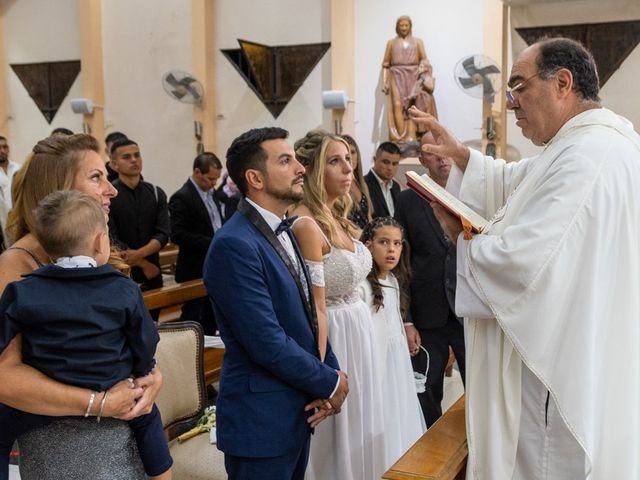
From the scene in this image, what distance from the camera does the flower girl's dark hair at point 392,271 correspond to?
3.72m

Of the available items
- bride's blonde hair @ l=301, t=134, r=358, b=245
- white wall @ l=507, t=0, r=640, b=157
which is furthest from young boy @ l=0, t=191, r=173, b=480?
white wall @ l=507, t=0, r=640, b=157

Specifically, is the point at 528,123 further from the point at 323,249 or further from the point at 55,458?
the point at 55,458

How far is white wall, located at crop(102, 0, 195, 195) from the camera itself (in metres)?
11.1

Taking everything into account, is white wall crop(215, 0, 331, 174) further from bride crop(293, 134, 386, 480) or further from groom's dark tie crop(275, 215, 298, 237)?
groom's dark tie crop(275, 215, 298, 237)

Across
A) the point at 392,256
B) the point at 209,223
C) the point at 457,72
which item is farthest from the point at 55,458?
the point at 457,72

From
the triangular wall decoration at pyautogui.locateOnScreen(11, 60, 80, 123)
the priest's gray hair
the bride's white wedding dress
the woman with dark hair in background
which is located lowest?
the bride's white wedding dress

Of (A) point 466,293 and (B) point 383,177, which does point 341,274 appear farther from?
(B) point 383,177

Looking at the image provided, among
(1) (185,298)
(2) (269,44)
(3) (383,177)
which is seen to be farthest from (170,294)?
(2) (269,44)

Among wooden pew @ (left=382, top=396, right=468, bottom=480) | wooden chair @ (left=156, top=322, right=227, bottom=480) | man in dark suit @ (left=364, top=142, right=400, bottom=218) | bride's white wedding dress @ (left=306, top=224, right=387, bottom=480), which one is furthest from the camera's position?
man in dark suit @ (left=364, top=142, right=400, bottom=218)

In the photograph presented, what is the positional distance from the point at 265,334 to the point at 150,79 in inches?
383

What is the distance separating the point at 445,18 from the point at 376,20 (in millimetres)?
928

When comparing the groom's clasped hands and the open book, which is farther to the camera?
the groom's clasped hands

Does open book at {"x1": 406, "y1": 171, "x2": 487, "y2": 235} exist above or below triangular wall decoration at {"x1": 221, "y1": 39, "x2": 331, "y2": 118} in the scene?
below

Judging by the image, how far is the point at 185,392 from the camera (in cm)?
312
